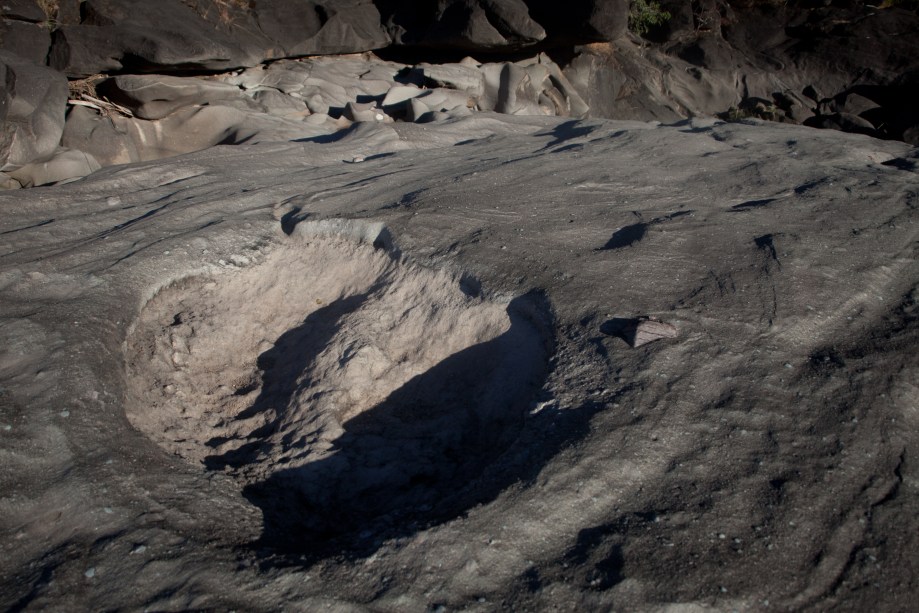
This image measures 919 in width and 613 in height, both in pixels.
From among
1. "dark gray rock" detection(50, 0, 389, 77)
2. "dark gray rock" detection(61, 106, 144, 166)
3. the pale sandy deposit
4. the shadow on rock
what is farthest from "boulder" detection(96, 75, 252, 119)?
the shadow on rock

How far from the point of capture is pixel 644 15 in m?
13.2

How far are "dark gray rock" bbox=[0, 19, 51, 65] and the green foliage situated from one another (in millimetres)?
10289

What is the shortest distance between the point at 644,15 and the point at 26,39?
10.7 metres

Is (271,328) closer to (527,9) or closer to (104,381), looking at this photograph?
(104,381)

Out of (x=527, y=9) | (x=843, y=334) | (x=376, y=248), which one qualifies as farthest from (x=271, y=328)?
(x=527, y=9)

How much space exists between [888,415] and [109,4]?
8.72 m

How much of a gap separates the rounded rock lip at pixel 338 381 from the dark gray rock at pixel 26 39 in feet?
16.7

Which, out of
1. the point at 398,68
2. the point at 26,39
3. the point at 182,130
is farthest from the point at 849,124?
the point at 26,39

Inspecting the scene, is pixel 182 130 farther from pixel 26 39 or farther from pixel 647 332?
pixel 647 332

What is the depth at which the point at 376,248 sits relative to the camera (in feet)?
12.5

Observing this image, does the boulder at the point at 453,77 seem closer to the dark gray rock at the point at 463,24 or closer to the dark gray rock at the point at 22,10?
the dark gray rock at the point at 463,24

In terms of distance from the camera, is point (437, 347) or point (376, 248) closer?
point (437, 347)

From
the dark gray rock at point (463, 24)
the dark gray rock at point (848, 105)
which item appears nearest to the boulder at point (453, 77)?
the dark gray rock at point (463, 24)

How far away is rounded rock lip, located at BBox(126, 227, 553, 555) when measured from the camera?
2.63 m
